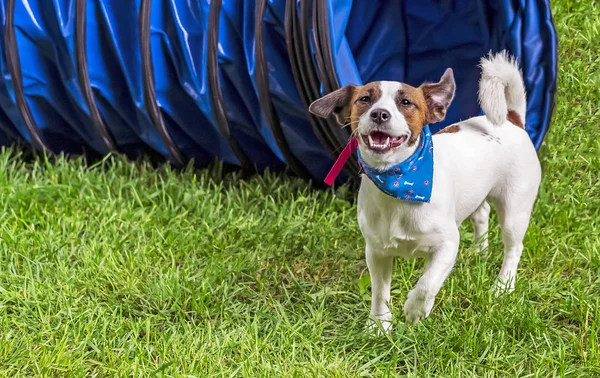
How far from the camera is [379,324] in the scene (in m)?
2.79

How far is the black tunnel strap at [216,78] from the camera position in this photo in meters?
3.68

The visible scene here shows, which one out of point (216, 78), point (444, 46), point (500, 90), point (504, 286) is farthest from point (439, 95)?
point (444, 46)

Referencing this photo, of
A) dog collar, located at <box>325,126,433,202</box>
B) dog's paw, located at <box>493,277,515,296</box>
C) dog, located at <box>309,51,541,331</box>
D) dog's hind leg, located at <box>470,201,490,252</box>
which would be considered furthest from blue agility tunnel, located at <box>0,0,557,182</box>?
dog collar, located at <box>325,126,433,202</box>

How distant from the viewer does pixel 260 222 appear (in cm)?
381

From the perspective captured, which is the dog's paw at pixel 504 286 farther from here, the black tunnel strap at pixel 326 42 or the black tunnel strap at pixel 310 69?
A: the black tunnel strap at pixel 326 42

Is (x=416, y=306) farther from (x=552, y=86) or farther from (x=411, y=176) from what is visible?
(x=552, y=86)

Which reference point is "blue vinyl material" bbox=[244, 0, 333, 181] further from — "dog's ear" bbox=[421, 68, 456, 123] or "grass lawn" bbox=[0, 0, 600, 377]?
"dog's ear" bbox=[421, 68, 456, 123]

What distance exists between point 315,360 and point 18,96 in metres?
2.35

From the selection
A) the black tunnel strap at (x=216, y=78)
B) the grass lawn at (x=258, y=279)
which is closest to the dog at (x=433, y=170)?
the grass lawn at (x=258, y=279)

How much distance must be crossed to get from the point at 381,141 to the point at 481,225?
1235 millimetres

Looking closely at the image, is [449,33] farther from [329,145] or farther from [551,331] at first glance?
[551,331]

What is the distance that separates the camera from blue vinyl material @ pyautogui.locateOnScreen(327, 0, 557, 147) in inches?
146

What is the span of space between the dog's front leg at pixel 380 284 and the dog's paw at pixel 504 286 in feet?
1.43

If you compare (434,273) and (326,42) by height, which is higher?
(326,42)
